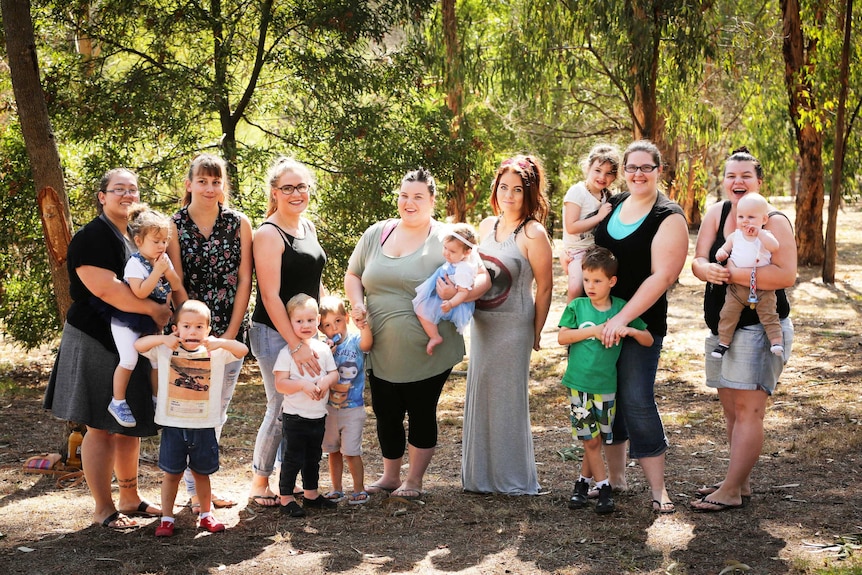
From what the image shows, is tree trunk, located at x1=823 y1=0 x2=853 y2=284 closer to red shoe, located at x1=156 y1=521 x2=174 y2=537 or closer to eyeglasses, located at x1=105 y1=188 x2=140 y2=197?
eyeglasses, located at x1=105 y1=188 x2=140 y2=197

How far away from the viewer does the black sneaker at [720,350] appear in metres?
4.68

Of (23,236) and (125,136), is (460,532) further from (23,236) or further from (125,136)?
(23,236)

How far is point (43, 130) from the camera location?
5.99 m

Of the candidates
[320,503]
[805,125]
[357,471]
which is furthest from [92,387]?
[805,125]

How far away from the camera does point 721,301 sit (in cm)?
472

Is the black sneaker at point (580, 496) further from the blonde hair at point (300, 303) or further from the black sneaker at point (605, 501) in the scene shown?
the blonde hair at point (300, 303)

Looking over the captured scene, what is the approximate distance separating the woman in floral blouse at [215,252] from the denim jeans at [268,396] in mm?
149

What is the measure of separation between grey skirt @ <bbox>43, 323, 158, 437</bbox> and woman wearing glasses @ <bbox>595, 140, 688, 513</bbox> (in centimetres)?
249

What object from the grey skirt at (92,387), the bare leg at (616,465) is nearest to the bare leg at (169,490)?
the grey skirt at (92,387)

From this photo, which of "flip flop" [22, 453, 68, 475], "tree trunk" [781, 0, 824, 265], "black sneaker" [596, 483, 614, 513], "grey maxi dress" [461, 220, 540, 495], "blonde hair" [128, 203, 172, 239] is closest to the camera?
"blonde hair" [128, 203, 172, 239]

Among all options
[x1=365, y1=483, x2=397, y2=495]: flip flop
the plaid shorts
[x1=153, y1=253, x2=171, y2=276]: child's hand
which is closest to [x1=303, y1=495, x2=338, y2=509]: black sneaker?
[x1=365, y1=483, x2=397, y2=495]: flip flop

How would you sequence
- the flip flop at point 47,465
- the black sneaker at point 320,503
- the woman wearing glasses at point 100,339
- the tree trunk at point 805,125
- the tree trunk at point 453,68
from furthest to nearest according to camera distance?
1. the tree trunk at point 805,125
2. the tree trunk at point 453,68
3. the flip flop at point 47,465
4. the black sneaker at point 320,503
5. the woman wearing glasses at point 100,339

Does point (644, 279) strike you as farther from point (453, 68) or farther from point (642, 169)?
point (453, 68)

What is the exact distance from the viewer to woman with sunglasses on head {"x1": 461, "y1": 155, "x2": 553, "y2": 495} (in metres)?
5.12
